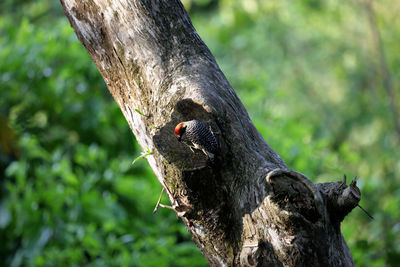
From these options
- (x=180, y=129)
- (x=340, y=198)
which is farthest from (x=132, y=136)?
(x=340, y=198)

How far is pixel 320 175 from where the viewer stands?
10.5 ft

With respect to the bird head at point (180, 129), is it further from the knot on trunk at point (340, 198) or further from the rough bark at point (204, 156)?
the knot on trunk at point (340, 198)

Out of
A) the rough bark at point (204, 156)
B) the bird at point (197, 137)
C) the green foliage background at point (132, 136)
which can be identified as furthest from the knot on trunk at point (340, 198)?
the green foliage background at point (132, 136)

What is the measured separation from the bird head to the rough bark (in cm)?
2

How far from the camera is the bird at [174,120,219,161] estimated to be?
1.01 metres

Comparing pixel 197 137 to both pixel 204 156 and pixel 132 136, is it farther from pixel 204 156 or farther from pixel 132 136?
pixel 132 136

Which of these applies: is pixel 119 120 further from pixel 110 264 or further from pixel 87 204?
pixel 110 264

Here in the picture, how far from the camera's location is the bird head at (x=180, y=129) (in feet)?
3.49

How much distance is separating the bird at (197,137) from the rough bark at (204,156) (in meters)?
0.02

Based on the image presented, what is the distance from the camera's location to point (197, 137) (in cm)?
98

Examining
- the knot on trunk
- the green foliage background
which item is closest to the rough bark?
the knot on trunk

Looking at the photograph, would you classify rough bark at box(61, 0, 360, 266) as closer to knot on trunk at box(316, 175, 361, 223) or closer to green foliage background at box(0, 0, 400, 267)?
knot on trunk at box(316, 175, 361, 223)

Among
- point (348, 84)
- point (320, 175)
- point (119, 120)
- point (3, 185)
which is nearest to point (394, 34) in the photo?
point (348, 84)

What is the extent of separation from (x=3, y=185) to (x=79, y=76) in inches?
50.4
